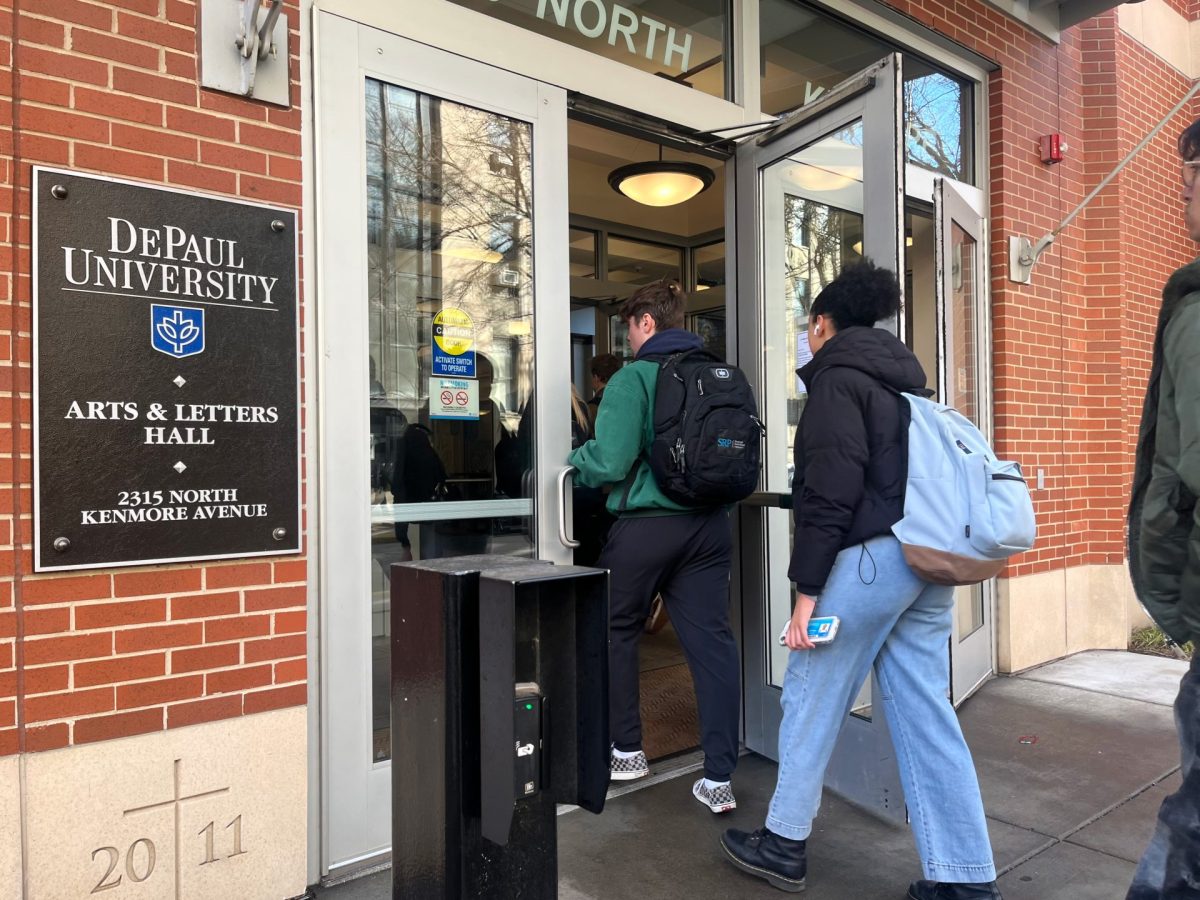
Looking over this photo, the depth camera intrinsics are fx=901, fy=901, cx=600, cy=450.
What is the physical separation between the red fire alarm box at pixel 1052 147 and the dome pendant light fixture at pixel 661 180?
2146 mm

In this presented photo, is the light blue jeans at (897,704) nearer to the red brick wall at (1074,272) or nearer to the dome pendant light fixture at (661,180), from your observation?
the red brick wall at (1074,272)

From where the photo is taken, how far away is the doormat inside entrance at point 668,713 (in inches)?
165

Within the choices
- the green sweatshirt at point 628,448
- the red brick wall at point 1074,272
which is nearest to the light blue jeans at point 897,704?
the green sweatshirt at point 628,448

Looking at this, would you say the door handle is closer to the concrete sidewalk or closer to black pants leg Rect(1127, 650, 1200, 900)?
the concrete sidewalk

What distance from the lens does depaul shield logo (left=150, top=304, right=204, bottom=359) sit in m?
2.48

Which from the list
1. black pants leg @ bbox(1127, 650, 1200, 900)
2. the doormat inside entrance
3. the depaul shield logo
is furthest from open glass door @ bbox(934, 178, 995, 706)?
Answer: the depaul shield logo

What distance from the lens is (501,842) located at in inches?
62.5

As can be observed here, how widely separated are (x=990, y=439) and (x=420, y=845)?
4.44 m

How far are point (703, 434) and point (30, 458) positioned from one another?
6.73 ft

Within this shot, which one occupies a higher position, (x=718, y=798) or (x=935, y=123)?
(x=935, y=123)

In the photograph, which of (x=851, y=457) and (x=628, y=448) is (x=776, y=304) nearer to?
(x=628, y=448)

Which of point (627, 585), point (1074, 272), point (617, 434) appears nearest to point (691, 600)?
point (627, 585)

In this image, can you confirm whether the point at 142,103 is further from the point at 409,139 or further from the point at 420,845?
the point at 420,845

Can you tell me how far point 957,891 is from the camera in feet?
8.57
